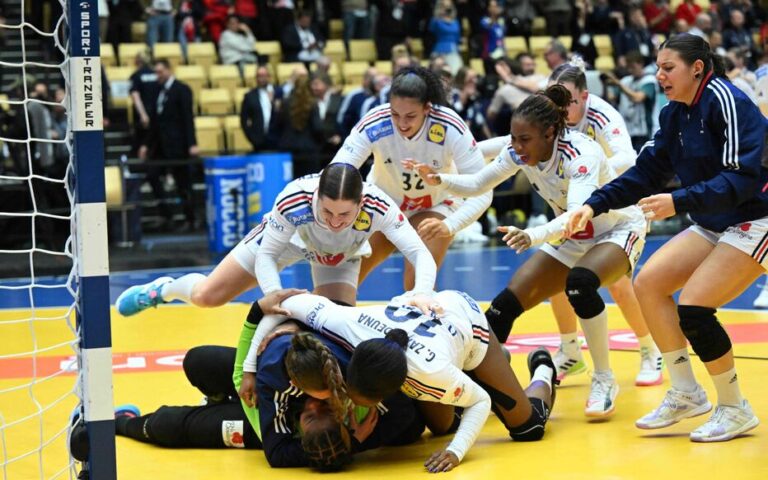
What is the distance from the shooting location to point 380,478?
5355 mm

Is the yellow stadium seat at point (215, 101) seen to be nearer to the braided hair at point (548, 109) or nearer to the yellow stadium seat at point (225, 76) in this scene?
the yellow stadium seat at point (225, 76)

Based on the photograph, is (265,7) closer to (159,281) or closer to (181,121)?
(181,121)

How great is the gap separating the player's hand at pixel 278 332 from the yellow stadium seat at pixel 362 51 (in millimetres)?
13658

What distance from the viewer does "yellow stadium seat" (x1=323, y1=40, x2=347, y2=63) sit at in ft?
61.5

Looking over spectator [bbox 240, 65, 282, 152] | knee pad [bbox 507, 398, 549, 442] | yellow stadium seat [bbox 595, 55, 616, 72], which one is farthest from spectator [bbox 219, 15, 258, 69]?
knee pad [bbox 507, 398, 549, 442]

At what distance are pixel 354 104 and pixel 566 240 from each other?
348 inches

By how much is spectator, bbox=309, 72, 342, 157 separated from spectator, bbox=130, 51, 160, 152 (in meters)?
2.08

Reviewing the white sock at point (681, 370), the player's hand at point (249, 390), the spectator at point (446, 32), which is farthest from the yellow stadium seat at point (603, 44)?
the player's hand at point (249, 390)

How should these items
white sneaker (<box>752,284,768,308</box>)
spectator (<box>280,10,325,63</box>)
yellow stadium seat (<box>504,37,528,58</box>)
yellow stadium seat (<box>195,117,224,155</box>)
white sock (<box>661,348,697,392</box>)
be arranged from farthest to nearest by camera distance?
yellow stadium seat (<box>504,37,528,58</box>)
spectator (<box>280,10,325,63</box>)
yellow stadium seat (<box>195,117,224,155</box>)
white sneaker (<box>752,284,768,308</box>)
white sock (<box>661,348,697,392</box>)

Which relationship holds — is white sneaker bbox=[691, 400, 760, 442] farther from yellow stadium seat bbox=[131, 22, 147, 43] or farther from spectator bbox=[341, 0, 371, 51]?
spectator bbox=[341, 0, 371, 51]

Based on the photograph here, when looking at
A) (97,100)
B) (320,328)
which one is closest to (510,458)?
(320,328)

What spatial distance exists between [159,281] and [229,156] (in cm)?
726

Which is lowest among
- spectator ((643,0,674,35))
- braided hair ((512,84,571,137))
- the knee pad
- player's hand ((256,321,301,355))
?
the knee pad

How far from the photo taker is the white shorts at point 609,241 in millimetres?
6711
